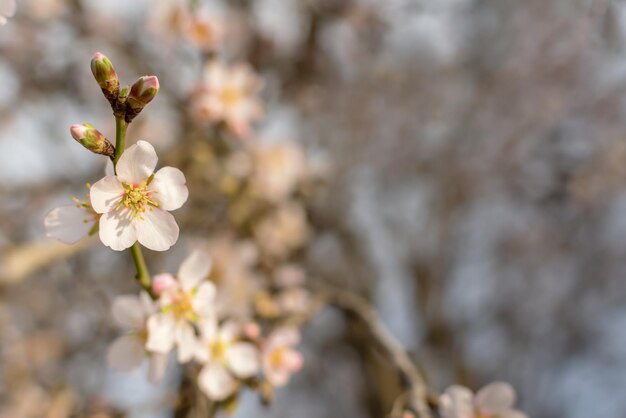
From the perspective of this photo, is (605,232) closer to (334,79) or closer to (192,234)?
(334,79)

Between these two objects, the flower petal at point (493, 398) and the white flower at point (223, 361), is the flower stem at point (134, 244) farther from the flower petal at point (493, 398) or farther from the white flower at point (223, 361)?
the flower petal at point (493, 398)

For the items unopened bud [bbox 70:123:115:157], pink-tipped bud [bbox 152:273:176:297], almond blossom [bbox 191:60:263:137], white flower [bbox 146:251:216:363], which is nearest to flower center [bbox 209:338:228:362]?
white flower [bbox 146:251:216:363]

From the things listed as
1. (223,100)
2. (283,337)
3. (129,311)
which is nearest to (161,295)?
(129,311)

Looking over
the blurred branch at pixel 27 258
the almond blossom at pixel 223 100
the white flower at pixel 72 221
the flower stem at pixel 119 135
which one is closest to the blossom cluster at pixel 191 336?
the white flower at pixel 72 221

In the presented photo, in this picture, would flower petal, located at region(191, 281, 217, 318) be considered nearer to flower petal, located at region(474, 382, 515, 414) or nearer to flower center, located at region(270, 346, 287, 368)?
flower center, located at region(270, 346, 287, 368)

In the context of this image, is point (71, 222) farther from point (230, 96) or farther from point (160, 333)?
point (230, 96)

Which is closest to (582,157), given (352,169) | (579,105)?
(579,105)
